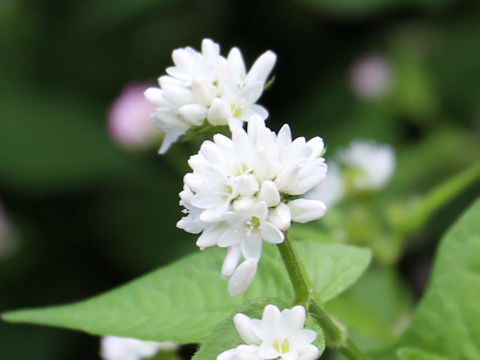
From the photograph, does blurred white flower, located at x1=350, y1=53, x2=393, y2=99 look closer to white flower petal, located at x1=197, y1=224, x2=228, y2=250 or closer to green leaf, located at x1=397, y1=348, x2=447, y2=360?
green leaf, located at x1=397, y1=348, x2=447, y2=360

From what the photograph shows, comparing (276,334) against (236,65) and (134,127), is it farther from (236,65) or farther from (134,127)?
(134,127)

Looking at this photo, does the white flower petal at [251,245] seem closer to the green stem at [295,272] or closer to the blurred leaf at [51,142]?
the green stem at [295,272]

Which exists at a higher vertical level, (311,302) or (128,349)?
(311,302)

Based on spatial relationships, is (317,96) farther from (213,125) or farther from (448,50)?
(213,125)

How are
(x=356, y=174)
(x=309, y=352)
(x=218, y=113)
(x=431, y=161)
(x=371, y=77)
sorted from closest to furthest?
(x=309, y=352) → (x=218, y=113) → (x=356, y=174) → (x=431, y=161) → (x=371, y=77)

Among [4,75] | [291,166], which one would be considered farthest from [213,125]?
[4,75]

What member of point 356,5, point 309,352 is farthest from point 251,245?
point 356,5

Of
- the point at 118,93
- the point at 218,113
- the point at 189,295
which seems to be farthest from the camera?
the point at 118,93
